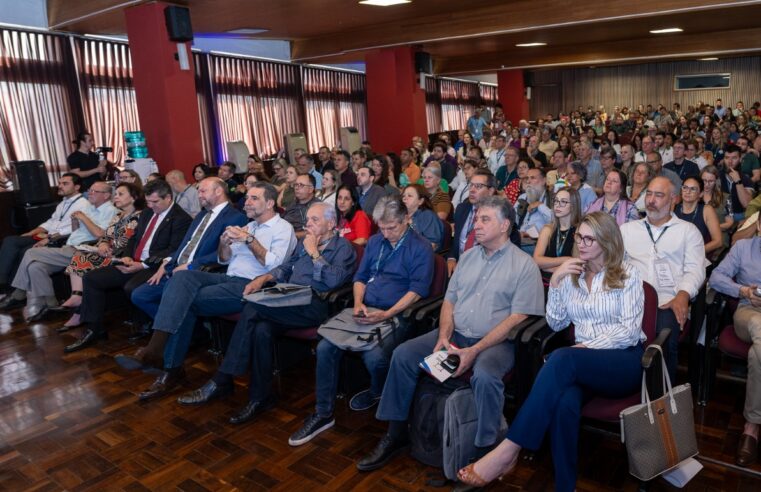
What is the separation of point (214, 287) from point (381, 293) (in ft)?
3.66

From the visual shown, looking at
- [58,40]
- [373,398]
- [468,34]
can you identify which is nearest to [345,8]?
[468,34]

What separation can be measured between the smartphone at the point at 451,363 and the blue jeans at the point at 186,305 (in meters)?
1.50

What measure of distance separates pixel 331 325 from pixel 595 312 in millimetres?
1301

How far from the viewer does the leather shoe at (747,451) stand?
248cm

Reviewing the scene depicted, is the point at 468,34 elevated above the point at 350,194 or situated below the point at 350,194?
above

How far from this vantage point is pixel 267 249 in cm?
373

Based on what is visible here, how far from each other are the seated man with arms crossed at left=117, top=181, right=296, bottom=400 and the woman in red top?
65 centimetres

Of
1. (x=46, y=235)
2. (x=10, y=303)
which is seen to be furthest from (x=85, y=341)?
(x=46, y=235)

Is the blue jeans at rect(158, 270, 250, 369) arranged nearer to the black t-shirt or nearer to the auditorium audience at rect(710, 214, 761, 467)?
the auditorium audience at rect(710, 214, 761, 467)

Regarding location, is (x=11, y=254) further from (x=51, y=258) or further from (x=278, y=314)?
(x=278, y=314)

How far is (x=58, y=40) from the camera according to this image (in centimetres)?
849

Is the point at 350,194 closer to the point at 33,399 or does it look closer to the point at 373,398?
the point at 373,398


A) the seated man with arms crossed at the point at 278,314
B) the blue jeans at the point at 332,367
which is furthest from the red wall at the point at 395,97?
the blue jeans at the point at 332,367

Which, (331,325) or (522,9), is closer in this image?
(331,325)
